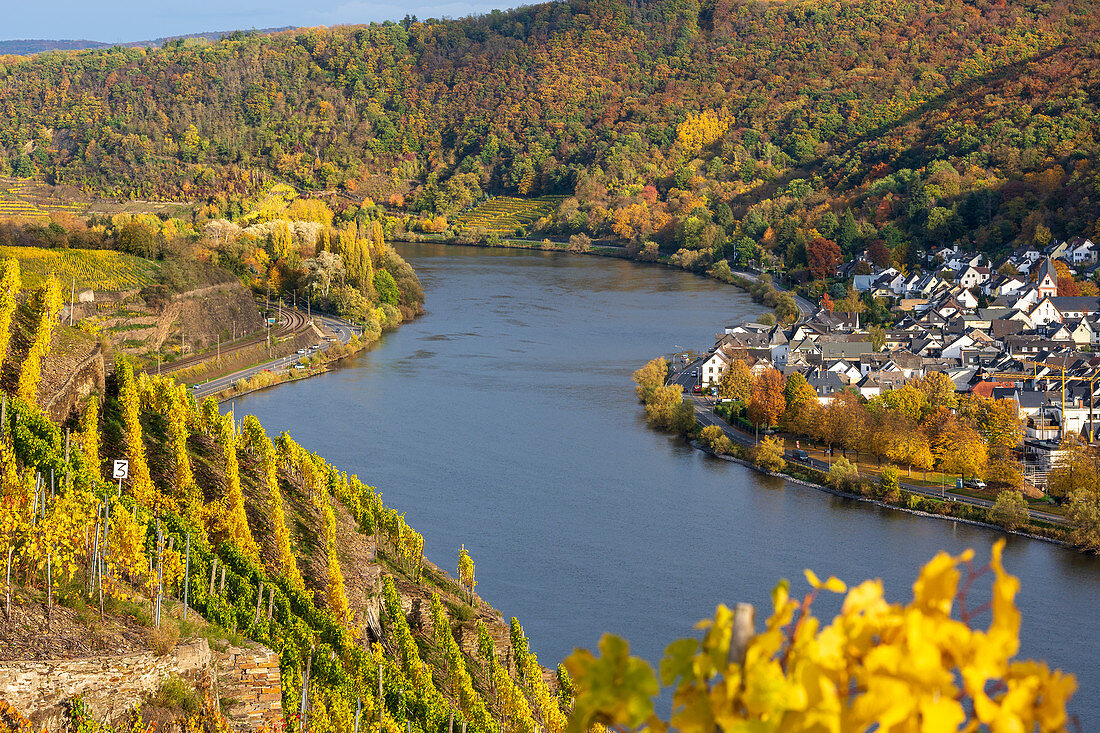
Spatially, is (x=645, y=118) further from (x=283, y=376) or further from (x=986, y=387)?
(x=986, y=387)

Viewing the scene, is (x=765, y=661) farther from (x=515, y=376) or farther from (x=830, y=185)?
(x=830, y=185)

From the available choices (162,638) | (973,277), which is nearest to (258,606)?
(162,638)

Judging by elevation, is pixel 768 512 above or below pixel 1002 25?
below

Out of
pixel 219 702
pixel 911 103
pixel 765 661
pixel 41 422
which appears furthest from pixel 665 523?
pixel 911 103

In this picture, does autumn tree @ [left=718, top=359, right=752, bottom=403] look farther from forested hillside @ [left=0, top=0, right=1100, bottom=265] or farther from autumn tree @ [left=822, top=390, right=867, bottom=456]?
forested hillside @ [left=0, top=0, right=1100, bottom=265]

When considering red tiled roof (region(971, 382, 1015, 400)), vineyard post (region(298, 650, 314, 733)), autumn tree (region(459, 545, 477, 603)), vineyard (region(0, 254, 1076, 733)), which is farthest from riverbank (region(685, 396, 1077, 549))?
vineyard post (region(298, 650, 314, 733))

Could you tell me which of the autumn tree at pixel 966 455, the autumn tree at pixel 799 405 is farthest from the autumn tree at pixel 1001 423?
the autumn tree at pixel 799 405

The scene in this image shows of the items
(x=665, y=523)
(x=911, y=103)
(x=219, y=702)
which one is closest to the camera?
(x=219, y=702)
